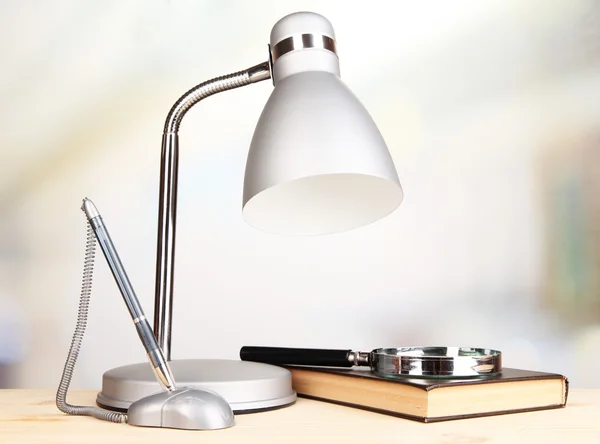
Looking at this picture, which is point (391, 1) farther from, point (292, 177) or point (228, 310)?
point (292, 177)

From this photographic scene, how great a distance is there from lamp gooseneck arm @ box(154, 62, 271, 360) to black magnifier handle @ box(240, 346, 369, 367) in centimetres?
13

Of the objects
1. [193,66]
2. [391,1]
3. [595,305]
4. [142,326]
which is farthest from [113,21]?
[595,305]

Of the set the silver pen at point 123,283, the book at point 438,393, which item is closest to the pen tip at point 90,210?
the silver pen at point 123,283

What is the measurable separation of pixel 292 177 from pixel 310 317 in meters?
0.99

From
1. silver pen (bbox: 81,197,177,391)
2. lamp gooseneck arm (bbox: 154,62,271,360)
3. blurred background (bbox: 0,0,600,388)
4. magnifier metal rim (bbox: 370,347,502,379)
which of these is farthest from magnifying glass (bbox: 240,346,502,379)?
blurred background (bbox: 0,0,600,388)

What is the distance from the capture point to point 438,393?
803mm

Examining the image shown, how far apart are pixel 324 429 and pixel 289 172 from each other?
26cm

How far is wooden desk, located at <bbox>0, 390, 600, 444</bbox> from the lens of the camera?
2.38 feet

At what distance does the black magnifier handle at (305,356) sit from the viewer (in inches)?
38.7

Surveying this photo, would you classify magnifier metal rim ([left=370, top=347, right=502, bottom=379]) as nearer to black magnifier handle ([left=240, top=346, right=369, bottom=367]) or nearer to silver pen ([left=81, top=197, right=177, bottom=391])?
black magnifier handle ([left=240, top=346, right=369, bottom=367])

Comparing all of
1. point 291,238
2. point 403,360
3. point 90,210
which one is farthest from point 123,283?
point 291,238

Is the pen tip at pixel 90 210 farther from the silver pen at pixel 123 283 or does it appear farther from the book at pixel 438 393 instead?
the book at pixel 438 393

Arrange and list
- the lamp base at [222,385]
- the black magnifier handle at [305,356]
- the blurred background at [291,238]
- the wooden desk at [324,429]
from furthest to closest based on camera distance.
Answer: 1. the blurred background at [291,238]
2. the black magnifier handle at [305,356]
3. the lamp base at [222,385]
4. the wooden desk at [324,429]

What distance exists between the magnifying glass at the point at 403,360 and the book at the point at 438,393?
21 mm
